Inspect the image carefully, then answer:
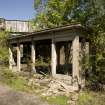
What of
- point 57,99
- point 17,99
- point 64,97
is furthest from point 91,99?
point 17,99

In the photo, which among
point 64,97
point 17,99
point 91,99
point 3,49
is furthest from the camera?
point 3,49

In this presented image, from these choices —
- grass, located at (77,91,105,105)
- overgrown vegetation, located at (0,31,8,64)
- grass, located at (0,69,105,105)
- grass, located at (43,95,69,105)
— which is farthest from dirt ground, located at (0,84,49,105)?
overgrown vegetation, located at (0,31,8,64)

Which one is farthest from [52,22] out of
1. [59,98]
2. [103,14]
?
[59,98]

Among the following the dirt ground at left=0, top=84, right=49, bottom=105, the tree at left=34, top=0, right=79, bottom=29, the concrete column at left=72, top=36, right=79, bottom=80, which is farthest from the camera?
the tree at left=34, top=0, right=79, bottom=29

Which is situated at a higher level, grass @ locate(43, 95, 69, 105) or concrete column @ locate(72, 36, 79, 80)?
concrete column @ locate(72, 36, 79, 80)

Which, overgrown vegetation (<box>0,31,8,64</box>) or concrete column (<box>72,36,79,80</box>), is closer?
concrete column (<box>72,36,79,80</box>)

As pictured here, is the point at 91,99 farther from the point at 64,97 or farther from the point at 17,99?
the point at 17,99

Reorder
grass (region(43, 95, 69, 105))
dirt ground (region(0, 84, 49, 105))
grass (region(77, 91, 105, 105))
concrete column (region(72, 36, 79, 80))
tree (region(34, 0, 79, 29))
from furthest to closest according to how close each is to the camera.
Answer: tree (region(34, 0, 79, 29)) → concrete column (region(72, 36, 79, 80)) → grass (region(43, 95, 69, 105)) → grass (region(77, 91, 105, 105)) → dirt ground (region(0, 84, 49, 105))

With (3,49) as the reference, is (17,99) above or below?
below

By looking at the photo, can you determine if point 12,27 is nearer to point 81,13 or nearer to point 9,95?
point 81,13

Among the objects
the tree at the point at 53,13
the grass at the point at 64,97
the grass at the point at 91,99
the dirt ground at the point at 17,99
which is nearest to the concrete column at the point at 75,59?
the grass at the point at 64,97

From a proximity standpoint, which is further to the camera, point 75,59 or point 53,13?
point 53,13

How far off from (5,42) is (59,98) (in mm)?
14586

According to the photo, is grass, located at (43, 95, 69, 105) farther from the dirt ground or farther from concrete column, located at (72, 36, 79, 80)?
concrete column, located at (72, 36, 79, 80)
